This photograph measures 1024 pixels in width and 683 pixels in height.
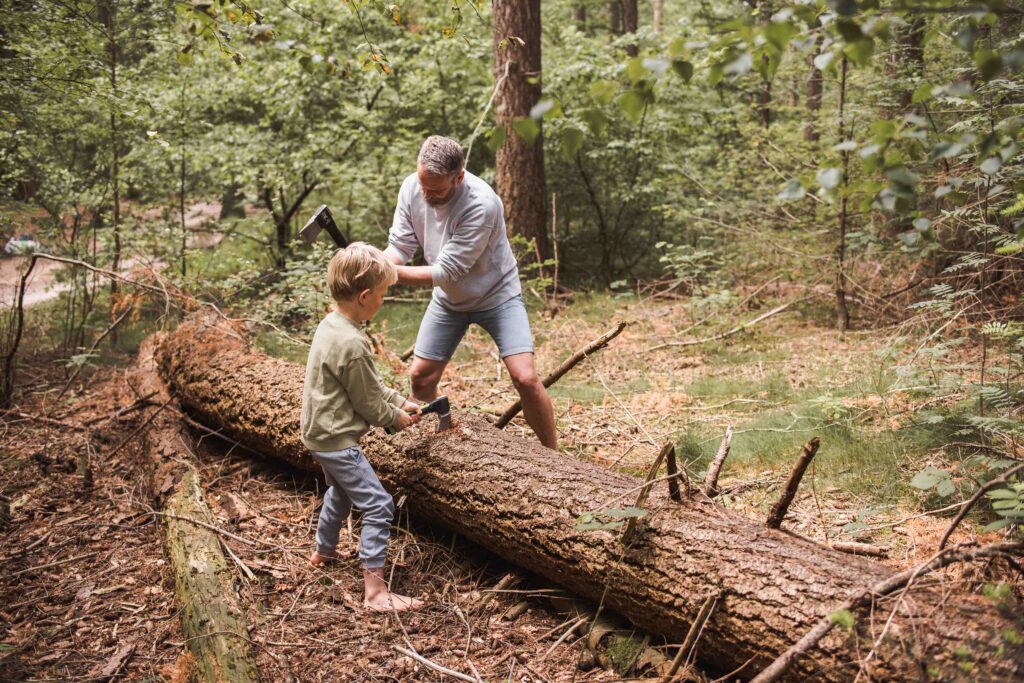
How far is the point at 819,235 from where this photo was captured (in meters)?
8.28

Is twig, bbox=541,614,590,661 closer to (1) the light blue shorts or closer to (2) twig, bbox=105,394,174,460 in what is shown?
(1) the light blue shorts

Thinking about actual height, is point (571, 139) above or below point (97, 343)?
above

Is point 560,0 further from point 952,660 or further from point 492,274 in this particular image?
point 952,660

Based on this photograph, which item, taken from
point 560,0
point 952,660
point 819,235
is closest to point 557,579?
point 952,660

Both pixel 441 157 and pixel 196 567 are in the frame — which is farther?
pixel 441 157

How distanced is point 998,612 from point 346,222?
33.2ft

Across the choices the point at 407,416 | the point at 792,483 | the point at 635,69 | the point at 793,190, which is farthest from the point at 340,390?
the point at 793,190

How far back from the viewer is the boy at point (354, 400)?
3473mm

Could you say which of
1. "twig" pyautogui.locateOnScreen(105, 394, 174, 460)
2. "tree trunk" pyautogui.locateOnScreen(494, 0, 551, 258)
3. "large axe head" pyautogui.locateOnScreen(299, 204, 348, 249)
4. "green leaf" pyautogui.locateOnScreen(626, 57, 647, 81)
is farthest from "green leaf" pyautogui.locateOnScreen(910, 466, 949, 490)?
"tree trunk" pyautogui.locateOnScreen(494, 0, 551, 258)

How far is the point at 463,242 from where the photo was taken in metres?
4.03

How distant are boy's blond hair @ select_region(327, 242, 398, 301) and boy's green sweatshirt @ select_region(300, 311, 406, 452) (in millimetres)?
167

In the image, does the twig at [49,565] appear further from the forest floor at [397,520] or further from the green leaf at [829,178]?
the green leaf at [829,178]

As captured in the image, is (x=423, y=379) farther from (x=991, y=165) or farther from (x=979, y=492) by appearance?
(x=991, y=165)

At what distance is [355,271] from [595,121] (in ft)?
6.23
